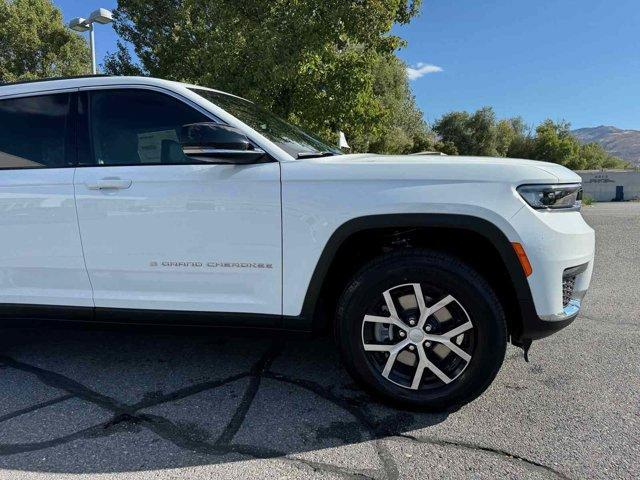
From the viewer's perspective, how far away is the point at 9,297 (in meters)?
3.18

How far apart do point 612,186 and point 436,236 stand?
109ft

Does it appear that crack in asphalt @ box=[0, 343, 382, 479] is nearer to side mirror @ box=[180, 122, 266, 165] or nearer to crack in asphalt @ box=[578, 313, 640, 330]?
side mirror @ box=[180, 122, 266, 165]

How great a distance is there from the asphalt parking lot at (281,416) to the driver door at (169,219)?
1.10ft

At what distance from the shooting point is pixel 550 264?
2529 millimetres

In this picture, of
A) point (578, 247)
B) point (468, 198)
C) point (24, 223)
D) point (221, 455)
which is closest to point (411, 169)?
point (468, 198)

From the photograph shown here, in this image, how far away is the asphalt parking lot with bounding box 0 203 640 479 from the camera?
2.35m

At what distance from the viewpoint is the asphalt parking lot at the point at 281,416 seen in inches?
92.4

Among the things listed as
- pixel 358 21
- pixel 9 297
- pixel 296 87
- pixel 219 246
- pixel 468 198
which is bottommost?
pixel 9 297

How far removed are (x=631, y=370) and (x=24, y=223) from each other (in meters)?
4.02

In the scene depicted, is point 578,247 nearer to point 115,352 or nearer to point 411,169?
point 411,169

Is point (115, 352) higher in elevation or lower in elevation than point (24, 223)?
lower

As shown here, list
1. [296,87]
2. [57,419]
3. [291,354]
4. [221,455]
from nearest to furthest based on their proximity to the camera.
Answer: [221,455] → [57,419] → [291,354] → [296,87]

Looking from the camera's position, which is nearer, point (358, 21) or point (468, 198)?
point (468, 198)

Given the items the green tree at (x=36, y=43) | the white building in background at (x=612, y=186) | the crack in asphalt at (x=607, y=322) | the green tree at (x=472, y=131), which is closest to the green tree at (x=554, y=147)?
the green tree at (x=472, y=131)
